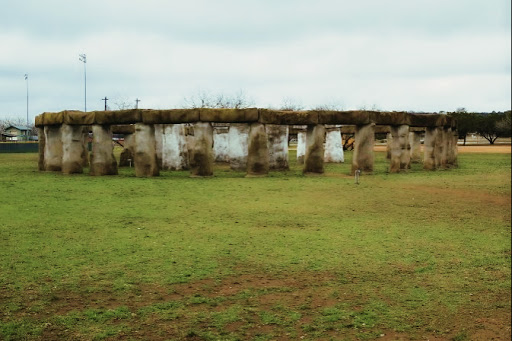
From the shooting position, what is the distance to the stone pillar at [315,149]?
1836 centimetres

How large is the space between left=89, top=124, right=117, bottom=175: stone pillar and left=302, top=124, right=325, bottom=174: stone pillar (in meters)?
6.27

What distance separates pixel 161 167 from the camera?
22.2m

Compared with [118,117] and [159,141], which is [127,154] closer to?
[159,141]

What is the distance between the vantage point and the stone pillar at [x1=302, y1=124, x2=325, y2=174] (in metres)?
18.4

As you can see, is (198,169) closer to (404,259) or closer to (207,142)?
(207,142)

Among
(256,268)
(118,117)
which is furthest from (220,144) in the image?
(256,268)

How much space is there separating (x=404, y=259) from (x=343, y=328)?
8.19 feet

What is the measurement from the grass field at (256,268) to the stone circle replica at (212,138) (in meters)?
5.58

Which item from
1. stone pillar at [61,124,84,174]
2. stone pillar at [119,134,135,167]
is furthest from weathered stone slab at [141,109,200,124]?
stone pillar at [119,134,135,167]

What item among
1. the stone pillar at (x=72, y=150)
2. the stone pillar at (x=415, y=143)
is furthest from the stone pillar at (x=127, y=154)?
the stone pillar at (x=415, y=143)

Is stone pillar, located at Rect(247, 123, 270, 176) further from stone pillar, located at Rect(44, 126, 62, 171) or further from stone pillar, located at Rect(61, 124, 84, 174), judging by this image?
stone pillar, located at Rect(44, 126, 62, 171)

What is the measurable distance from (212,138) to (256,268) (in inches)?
473

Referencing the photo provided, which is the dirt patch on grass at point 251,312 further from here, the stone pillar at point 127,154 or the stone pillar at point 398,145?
the stone pillar at point 127,154

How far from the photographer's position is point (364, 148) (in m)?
19.0
